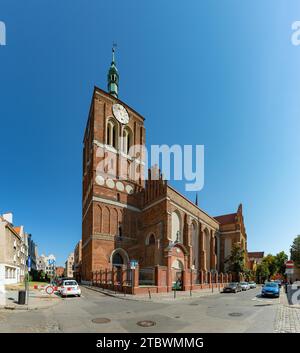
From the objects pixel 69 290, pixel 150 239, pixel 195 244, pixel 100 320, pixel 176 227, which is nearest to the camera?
pixel 100 320

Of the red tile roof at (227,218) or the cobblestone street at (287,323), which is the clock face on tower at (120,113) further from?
the cobblestone street at (287,323)

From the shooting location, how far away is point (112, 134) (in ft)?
154

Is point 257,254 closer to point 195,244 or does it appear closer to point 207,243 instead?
point 207,243

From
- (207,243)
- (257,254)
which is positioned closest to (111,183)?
(207,243)

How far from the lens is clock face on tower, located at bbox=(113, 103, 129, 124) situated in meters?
47.8

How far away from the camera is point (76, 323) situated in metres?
10.6

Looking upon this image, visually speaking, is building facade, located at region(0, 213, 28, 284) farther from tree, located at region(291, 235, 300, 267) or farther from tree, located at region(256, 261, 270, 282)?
tree, located at region(256, 261, 270, 282)

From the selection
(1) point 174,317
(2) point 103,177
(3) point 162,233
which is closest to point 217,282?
(3) point 162,233

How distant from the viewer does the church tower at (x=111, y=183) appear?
131ft

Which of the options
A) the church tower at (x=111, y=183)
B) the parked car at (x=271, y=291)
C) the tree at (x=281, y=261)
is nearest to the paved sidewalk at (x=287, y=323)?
the parked car at (x=271, y=291)

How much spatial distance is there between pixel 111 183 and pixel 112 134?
29.4ft

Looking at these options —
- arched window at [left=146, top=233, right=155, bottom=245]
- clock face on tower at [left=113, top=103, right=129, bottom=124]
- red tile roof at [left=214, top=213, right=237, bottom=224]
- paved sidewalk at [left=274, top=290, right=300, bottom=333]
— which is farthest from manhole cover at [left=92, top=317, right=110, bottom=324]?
red tile roof at [left=214, top=213, right=237, bottom=224]
